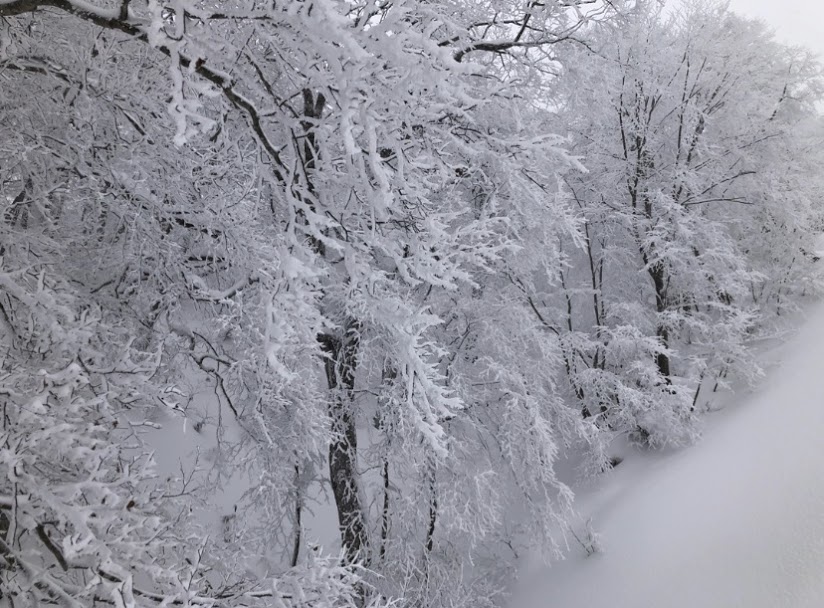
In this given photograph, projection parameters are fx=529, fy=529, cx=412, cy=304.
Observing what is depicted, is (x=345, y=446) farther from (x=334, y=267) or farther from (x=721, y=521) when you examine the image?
(x=721, y=521)

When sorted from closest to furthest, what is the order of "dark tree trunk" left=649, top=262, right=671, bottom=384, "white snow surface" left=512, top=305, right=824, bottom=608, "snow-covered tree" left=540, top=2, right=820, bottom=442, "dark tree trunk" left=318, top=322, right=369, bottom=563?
"dark tree trunk" left=318, top=322, right=369, bottom=563 < "white snow surface" left=512, top=305, right=824, bottom=608 < "snow-covered tree" left=540, top=2, right=820, bottom=442 < "dark tree trunk" left=649, top=262, right=671, bottom=384

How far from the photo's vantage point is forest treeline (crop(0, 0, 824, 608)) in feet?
7.16

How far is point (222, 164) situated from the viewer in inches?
133

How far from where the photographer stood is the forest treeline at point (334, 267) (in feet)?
7.16

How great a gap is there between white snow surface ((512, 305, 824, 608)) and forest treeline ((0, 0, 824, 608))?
2.31ft

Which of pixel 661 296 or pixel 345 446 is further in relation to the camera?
pixel 661 296

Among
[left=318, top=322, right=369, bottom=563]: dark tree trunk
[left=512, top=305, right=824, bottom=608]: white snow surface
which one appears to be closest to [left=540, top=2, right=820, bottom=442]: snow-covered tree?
[left=512, top=305, right=824, bottom=608]: white snow surface

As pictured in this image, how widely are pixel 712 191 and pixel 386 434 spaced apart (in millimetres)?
9135

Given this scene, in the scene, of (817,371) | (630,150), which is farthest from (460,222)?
(817,371)

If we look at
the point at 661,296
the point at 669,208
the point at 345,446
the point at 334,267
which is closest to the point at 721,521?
the point at 661,296

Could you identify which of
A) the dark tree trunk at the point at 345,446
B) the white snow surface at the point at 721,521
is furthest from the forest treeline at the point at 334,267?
the white snow surface at the point at 721,521

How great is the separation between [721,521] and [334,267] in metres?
6.26

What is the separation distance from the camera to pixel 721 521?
711 centimetres

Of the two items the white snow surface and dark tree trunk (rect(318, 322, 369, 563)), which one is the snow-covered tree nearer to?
the white snow surface
